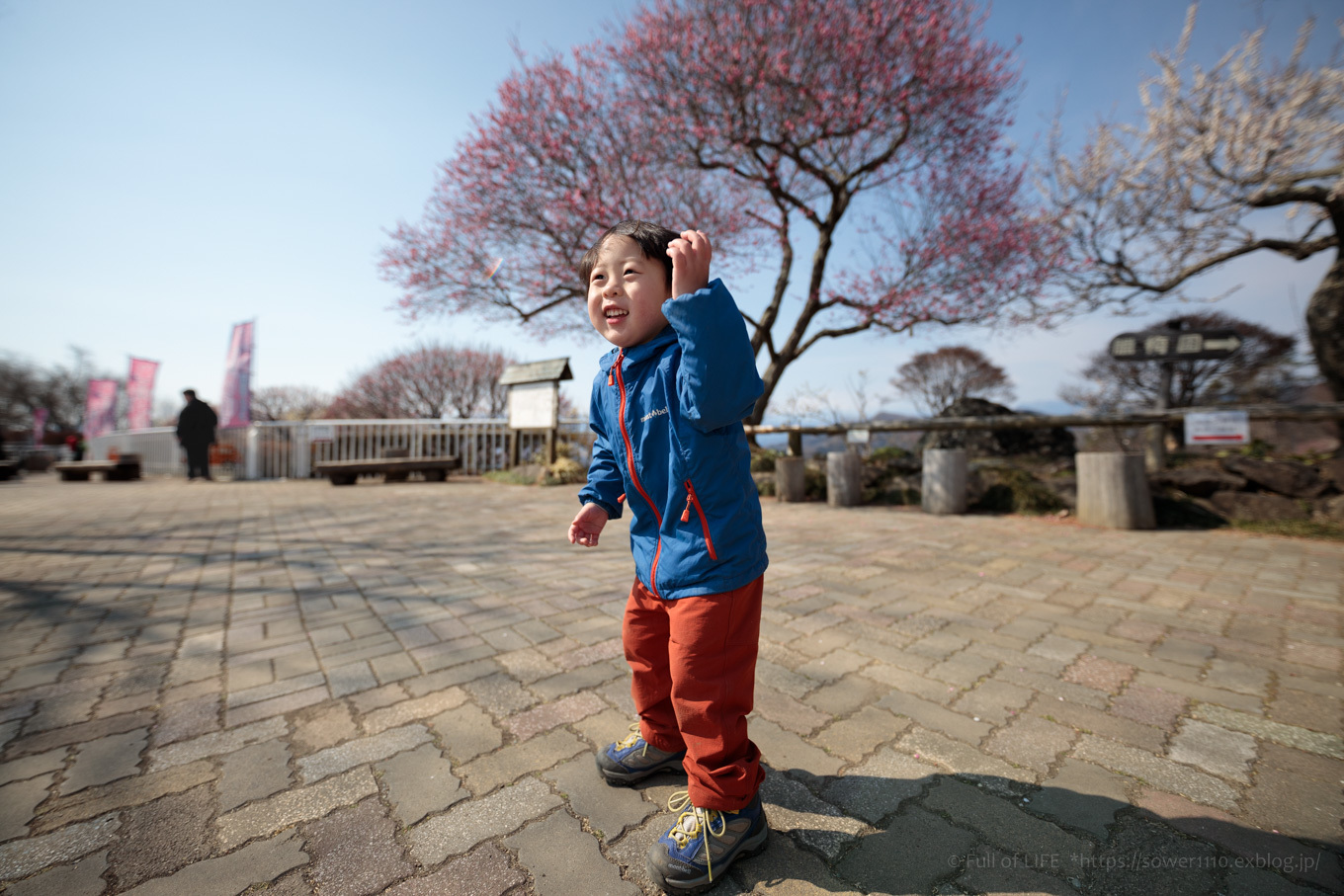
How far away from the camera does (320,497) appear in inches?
355

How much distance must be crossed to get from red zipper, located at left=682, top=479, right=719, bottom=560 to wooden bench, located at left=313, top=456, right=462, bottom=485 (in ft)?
37.4

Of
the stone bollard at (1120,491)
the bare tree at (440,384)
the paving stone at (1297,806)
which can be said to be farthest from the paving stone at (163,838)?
the bare tree at (440,384)

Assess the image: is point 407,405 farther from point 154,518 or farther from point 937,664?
point 937,664

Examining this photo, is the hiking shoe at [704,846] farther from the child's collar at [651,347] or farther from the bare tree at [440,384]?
the bare tree at [440,384]

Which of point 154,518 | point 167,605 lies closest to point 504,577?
point 167,605

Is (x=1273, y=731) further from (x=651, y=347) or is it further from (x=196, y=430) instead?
(x=196, y=430)

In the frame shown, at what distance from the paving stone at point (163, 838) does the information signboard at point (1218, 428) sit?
834 cm

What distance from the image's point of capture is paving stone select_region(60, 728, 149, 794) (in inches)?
63.2

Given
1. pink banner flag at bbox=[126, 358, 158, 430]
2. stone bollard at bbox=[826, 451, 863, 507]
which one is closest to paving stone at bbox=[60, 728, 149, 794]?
stone bollard at bbox=[826, 451, 863, 507]

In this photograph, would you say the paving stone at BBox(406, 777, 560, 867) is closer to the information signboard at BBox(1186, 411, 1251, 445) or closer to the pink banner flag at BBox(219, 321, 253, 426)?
the information signboard at BBox(1186, 411, 1251, 445)

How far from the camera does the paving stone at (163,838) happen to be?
1.27 meters

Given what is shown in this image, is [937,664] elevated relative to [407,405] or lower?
lower

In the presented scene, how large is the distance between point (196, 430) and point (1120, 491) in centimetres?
1776

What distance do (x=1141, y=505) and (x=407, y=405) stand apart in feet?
74.5
